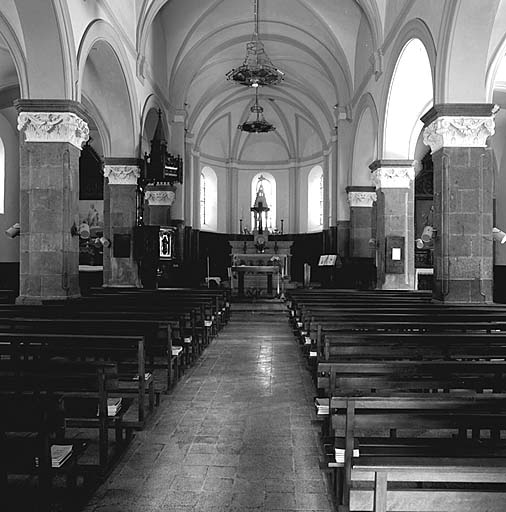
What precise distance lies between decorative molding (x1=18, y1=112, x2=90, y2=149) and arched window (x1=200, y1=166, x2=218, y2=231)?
20.4m

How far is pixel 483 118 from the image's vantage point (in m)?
10.9

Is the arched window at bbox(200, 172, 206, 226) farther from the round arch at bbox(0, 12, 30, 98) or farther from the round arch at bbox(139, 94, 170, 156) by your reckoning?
the round arch at bbox(0, 12, 30, 98)

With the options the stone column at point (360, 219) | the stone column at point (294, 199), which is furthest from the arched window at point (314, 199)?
the stone column at point (360, 219)

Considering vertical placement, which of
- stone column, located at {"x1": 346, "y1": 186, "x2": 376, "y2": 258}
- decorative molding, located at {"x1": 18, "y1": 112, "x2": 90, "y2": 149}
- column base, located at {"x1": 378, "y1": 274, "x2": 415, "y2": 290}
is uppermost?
decorative molding, located at {"x1": 18, "y1": 112, "x2": 90, "y2": 149}

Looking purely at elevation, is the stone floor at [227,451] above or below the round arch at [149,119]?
below

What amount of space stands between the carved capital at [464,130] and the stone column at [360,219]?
34.5 feet

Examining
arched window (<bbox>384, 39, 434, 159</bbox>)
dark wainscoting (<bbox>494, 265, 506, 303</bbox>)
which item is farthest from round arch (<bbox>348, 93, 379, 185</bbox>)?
dark wainscoting (<bbox>494, 265, 506, 303</bbox>)

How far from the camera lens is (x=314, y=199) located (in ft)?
105

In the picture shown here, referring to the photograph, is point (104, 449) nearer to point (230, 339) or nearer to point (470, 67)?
point (230, 339)

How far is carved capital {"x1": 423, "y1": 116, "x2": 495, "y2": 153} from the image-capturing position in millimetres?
10961

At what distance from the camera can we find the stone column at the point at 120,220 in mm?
15984

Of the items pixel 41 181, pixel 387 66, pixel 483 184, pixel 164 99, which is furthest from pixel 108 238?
pixel 483 184

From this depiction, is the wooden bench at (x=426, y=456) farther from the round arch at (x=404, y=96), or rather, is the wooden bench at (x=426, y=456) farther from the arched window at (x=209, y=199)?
the arched window at (x=209, y=199)

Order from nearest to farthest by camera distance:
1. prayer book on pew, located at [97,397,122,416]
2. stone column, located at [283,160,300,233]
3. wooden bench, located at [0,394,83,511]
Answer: wooden bench, located at [0,394,83,511] < prayer book on pew, located at [97,397,122,416] < stone column, located at [283,160,300,233]
